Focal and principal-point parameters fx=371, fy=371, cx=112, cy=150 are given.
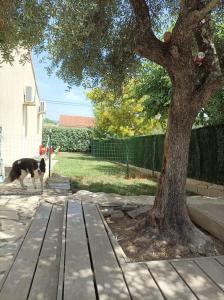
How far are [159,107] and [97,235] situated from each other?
8.65 meters

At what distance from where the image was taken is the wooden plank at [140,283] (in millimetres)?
3357

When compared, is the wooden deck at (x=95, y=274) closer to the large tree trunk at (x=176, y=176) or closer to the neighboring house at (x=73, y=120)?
the large tree trunk at (x=176, y=176)

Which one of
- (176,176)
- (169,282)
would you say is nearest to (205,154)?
(176,176)

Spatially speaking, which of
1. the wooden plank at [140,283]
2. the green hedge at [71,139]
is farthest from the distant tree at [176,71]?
the green hedge at [71,139]

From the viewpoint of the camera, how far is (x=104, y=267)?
3.88 m

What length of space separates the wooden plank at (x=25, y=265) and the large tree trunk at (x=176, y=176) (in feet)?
5.67

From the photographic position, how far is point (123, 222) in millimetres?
6539

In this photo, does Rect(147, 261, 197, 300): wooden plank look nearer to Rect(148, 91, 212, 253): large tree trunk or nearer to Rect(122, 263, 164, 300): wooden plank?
Rect(122, 263, 164, 300): wooden plank

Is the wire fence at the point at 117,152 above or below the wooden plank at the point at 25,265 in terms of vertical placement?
above

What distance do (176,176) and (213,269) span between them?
1656 mm

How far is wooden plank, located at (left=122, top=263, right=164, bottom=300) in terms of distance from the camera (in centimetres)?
336

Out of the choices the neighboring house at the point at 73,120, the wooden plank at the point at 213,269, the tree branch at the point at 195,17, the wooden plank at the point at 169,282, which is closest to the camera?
Answer: the wooden plank at the point at 169,282

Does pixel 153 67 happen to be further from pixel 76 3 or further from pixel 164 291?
pixel 164 291

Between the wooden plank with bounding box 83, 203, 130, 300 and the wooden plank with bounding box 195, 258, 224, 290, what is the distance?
0.95m
